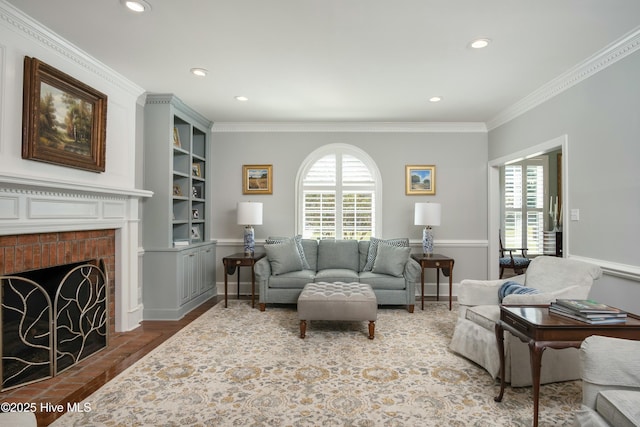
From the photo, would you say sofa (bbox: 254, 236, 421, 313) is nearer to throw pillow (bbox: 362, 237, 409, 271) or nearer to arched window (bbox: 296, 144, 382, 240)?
throw pillow (bbox: 362, 237, 409, 271)

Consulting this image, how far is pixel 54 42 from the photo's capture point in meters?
2.82

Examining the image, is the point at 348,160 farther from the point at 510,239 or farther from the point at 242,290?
the point at 510,239

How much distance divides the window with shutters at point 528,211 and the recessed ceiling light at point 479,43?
526 centimetres

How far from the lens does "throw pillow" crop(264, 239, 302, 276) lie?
4.70 meters

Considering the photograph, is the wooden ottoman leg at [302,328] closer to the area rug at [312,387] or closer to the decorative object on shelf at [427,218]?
the area rug at [312,387]

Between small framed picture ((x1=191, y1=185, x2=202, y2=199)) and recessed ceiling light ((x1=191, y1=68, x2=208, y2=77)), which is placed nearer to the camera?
recessed ceiling light ((x1=191, y1=68, x2=208, y2=77))

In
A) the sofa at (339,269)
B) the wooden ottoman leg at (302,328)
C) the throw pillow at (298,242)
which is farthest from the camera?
the throw pillow at (298,242)

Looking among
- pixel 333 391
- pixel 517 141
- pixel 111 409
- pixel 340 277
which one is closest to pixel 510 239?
pixel 517 141

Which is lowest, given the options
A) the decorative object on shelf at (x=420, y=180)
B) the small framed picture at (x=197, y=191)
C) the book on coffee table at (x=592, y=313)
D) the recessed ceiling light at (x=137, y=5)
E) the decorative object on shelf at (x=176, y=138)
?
the book on coffee table at (x=592, y=313)

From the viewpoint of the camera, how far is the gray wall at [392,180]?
5477 mm

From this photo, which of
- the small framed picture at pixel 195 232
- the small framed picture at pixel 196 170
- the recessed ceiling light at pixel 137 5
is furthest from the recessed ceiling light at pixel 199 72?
the small framed picture at pixel 195 232

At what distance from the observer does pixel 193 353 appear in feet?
10.4

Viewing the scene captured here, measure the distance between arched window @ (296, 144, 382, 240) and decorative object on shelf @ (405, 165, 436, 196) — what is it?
0.53 metres

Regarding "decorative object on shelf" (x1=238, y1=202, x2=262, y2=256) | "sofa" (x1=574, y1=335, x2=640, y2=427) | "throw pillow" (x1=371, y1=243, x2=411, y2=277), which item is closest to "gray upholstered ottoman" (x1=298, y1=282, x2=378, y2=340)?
"throw pillow" (x1=371, y1=243, x2=411, y2=277)
